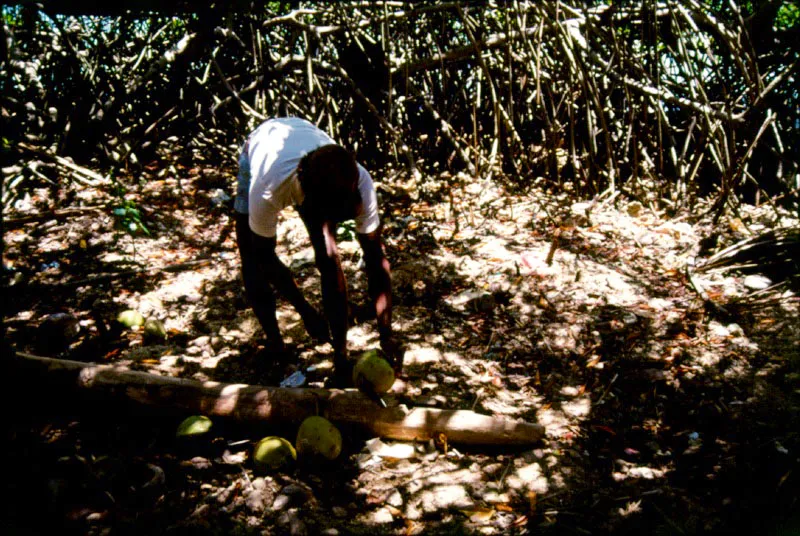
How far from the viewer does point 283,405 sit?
2.34 metres

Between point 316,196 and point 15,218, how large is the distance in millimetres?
3301

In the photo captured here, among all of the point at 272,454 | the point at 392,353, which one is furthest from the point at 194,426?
the point at 392,353

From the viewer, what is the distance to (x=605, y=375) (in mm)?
2812

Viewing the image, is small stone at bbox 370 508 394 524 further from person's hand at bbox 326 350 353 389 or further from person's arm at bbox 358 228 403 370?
person's arm at bbox 358 228 403 370

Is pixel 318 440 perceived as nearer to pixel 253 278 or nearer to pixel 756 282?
pixel 253 278

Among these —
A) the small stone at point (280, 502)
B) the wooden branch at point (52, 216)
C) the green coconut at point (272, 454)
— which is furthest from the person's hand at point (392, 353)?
the wooden branch at point (52, 216)

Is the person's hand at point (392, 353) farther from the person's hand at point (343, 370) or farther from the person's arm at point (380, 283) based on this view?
the person's hand at point (343, 370)

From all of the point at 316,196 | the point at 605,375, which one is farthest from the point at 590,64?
the point at 316,196

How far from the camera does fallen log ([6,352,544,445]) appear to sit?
2.32 m

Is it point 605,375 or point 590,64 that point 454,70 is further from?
point 605,375

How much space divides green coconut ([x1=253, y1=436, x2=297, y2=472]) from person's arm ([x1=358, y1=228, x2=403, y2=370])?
28.4 inches

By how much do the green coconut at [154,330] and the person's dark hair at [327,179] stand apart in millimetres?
1368

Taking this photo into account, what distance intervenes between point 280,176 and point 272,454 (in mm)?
1131

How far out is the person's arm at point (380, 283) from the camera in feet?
8.69
